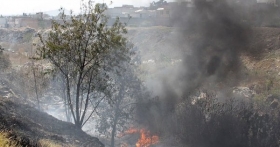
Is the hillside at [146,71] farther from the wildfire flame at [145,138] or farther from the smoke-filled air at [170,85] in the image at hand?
the wildfire flame at [145,138]

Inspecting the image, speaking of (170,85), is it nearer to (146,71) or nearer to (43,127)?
(146,71)

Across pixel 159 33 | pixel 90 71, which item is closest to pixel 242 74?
pixel 90 71

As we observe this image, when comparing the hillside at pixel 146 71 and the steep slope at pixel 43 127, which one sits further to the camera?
the hillside at pixel 146 71

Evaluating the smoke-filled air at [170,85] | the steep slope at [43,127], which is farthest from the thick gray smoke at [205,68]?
the steep slope at [43,127]

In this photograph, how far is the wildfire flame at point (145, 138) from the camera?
95.1 ft

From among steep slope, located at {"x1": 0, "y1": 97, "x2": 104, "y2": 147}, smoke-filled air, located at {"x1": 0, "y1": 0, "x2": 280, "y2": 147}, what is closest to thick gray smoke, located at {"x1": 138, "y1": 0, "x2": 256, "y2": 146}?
smoke-filled air, located at {"x1": 0, "y1": 0, "x2": 280, "y2": 147}

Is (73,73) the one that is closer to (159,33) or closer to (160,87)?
(160,87)

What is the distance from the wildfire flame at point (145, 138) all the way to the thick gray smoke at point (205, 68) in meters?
0.84

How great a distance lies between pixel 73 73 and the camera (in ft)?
59.2

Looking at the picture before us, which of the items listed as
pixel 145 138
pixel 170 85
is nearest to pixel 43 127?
pixel 145 138

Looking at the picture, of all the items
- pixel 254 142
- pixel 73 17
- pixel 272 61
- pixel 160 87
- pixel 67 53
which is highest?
pixel 73 17

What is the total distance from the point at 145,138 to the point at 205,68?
991 centimetres

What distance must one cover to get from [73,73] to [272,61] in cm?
2471

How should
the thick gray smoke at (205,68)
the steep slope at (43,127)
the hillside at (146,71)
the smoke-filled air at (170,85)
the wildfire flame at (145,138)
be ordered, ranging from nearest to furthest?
the steep slope at (43,127)
the hillside at (146,71)
the smoke-filled air at (170,85)
the wildfire flame at (145,138)
the thick gray smoke at (205,68)
